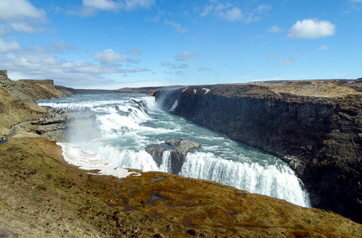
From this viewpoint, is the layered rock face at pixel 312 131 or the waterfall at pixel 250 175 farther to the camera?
the waterfall at pixel 250 175

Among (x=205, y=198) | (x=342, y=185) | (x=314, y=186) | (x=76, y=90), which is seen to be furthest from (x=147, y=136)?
(x=76, y=90)

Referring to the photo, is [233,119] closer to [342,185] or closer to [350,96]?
[350,96]

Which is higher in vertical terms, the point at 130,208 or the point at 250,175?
the point at 130,208

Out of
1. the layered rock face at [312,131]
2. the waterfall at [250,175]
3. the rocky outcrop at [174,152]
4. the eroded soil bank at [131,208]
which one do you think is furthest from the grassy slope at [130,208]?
the layered rock face at [312,131]

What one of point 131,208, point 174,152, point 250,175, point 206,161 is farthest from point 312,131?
point 131,208

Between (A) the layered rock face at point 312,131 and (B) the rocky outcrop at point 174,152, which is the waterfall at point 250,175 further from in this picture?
(A) the layered rock face at point 312,131

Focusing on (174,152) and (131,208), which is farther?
(174,152)

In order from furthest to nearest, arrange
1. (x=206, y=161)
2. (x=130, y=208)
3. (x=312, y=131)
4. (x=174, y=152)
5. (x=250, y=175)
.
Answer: (x=312, y=131), (x=174, y=152), (x=206, y=161), (x=250, y=175), (x=130, y=208)

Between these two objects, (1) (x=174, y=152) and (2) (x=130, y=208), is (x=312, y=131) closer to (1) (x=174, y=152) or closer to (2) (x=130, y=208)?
(1) (x=174, y=152)

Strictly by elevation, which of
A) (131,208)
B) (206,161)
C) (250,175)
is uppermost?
(131,208)
